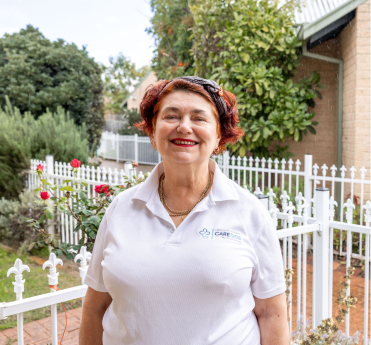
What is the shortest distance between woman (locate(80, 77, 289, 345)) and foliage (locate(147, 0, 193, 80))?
29.6 feet

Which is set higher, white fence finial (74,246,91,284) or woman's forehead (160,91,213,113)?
woman's forehead (160,91,213,113)

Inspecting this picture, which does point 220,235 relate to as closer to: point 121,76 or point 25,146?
point 25,146

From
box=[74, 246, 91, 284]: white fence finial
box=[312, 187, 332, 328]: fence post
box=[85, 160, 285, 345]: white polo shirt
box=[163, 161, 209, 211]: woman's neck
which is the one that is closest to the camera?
box=[85, 160, 285, 345]: white polo shirt

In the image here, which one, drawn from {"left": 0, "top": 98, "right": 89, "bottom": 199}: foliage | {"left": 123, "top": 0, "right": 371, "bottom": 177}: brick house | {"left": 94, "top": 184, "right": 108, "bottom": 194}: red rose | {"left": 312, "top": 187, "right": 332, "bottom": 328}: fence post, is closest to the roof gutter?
{"left": 123, "top": 0, "right": 371, "bottom": 177}: brick house

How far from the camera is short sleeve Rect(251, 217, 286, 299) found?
1470 mm

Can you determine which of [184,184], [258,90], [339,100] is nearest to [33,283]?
[184,184]

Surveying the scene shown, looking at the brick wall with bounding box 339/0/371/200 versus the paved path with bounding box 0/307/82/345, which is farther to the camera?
the brick wall with bounding box 339/0/371/200

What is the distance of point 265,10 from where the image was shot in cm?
765

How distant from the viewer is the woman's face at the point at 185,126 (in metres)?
1.49

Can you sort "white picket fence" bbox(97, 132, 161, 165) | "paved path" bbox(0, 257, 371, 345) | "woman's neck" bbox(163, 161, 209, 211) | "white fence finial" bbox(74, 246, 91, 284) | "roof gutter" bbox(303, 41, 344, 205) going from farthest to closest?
1. "white picket fence" bbox(97, 132, 161, 165)
2. "roof gutter" bbox(303, 41, 344, 205)
3. "paved path" bbox(0, 257, 371, 345)
4. "white fence finial" bbox(74, 246, 91, 284)
5. "woman's neck" bbox(163, 161, 209, 211)

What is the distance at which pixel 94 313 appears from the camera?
5.21 feet

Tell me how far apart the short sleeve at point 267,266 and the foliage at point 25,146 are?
277 inches

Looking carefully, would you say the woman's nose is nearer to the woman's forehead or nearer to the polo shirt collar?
the woman's forehead

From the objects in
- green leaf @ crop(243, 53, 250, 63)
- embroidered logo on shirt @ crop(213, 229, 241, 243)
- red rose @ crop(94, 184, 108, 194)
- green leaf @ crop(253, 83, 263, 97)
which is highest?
green leaf @ crop(243, 53, 250, 63)
